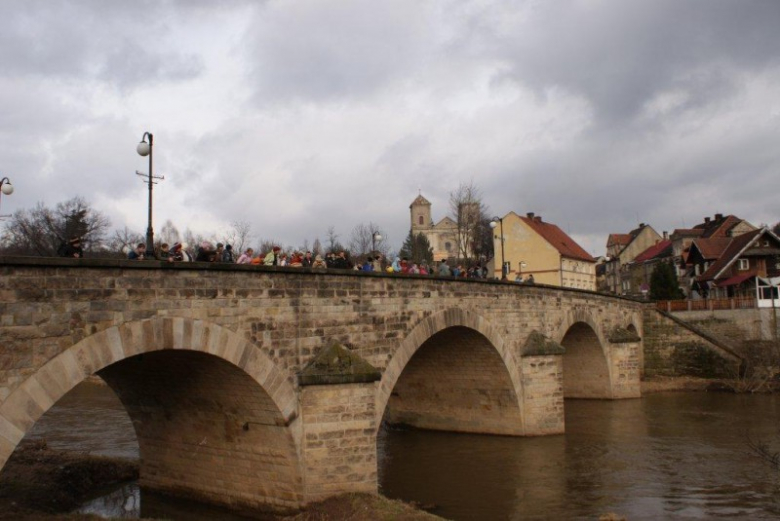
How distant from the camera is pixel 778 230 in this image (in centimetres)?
8656

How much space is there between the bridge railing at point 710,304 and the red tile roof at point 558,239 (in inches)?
417

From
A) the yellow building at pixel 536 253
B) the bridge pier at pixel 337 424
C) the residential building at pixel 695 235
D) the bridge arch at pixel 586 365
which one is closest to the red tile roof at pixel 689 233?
the residential building at pixel 695 235

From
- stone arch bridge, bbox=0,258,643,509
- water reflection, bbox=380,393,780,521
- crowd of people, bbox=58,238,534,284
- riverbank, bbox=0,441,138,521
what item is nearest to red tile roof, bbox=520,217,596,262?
water reflection, bbox=380,393,780,521

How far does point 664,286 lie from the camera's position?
50.9 metres

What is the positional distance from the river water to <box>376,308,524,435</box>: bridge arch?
55 cm

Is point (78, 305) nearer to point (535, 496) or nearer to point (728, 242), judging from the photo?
point (535, 496)

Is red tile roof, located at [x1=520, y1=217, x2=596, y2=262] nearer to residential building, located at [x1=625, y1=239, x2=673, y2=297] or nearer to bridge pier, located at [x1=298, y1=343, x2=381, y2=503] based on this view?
residential building, located at [x1=625, y1=239, x2=673, y2=297]

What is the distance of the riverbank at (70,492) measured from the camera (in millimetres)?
11766

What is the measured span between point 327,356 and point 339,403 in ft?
2.96

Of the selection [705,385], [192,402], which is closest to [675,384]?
[705,385]

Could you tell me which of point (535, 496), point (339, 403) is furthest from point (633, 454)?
point (339, 403)

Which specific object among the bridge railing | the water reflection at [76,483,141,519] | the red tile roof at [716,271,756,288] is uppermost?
the red tile roof at [716,271,756,288]

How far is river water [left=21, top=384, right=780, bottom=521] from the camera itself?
14.6 meters

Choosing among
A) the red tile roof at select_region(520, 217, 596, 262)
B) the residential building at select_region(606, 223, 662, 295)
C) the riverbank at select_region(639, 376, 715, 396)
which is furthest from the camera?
the residential building at select_region(606, 223, 662, 295)
